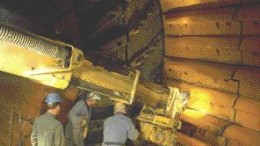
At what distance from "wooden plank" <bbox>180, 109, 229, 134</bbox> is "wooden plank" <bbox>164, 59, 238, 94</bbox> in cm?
49

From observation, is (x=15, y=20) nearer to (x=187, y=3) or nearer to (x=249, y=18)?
(x=249, y=18)

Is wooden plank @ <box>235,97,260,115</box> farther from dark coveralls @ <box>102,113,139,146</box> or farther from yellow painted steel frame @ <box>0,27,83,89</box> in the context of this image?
yellow painted steel frame @ <box>0,27,83,89</box>

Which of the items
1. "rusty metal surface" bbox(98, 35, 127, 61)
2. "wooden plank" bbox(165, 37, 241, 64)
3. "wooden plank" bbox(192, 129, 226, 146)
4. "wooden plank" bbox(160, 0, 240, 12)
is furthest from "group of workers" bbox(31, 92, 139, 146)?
"wooden plank" bbox(160, 0, 240, 12)

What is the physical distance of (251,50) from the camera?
5.24m

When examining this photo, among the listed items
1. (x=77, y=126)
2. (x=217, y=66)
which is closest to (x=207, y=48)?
(x=217, y=66)

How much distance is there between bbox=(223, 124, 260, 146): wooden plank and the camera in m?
5.29

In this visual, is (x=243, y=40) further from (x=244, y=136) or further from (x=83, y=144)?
(x=83, y=144)

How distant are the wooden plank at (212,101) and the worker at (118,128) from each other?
1.12 meters

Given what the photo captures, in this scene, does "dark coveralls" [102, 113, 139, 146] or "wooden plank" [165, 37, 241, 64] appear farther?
"dark coveralls" [102, 113, 139, 146]

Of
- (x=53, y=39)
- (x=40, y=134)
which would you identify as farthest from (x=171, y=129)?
(x=53, y=39)

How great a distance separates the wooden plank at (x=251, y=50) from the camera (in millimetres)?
5148

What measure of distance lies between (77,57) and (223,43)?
236cm

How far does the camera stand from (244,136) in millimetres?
5469

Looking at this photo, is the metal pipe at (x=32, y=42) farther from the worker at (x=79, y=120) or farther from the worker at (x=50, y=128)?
the worker at (x=79, y=120)
